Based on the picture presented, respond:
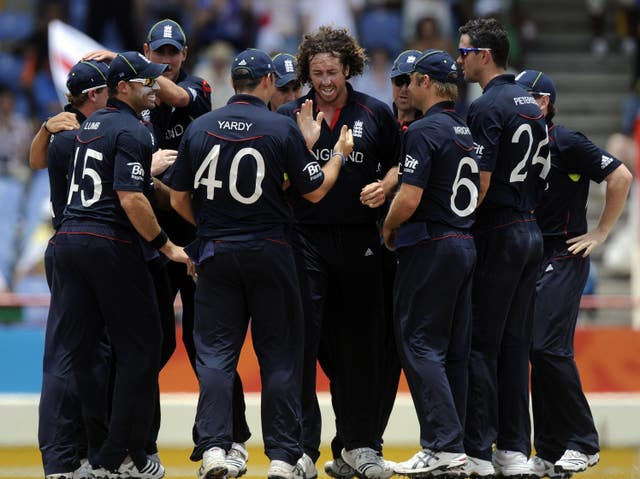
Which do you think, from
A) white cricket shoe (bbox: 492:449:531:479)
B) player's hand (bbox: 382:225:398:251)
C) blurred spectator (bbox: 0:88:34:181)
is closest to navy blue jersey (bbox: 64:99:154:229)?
player's hand (bbox: 382:225:398:251)

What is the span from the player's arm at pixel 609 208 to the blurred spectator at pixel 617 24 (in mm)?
9756

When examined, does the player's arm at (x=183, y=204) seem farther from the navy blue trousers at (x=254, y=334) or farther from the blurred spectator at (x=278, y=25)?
the blurred spectator at (x=278, y=25)

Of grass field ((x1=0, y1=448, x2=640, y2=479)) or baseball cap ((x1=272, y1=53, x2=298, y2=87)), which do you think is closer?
baseball cap ((x1=272, y1=53, x2=298, y2=87))

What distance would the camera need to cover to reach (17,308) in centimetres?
1328

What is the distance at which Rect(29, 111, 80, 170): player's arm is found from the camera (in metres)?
9.08

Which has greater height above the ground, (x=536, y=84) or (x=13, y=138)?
(x=536, y=84)

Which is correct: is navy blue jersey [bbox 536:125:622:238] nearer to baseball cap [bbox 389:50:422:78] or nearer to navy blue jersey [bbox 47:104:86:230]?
baseball cap [bbox 389:50:422:78]

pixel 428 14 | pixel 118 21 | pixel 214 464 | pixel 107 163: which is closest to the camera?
pixel 214 464

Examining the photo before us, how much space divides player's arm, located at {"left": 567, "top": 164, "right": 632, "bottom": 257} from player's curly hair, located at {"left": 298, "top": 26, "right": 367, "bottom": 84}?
1888mm

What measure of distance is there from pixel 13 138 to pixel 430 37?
551 cm

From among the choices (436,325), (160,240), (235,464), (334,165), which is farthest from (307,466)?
(334,165)

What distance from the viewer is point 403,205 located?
8492 millimetres

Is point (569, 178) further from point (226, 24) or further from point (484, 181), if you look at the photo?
point (226, 24)

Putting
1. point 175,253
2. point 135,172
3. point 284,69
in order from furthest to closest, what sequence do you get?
point 284,69
point 175,253
point 135,172
